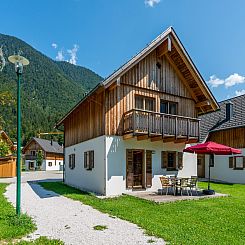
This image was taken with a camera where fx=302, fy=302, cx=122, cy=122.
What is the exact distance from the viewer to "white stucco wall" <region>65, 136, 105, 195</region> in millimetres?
15234

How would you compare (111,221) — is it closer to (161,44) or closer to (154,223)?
(154,223)

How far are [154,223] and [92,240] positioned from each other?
2.22 meters

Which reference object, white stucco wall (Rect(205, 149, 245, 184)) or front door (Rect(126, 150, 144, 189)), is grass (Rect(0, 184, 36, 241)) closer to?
front door (Rect(126, 150, 144, 189))

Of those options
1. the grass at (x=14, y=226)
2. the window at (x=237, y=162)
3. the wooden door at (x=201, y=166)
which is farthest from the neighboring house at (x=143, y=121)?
the wooden door at (x=201, y=166)

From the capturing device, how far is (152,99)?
17.0m

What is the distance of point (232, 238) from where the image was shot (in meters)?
7.22

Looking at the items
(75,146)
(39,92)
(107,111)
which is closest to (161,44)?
(107,111)

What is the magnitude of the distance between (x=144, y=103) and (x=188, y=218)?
8.51 meters

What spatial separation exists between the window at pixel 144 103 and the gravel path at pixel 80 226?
6988 millimetres

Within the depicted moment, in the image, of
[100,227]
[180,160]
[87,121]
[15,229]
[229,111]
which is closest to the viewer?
[15,229]

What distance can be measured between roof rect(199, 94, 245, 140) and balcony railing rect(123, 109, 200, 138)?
8.54 meters

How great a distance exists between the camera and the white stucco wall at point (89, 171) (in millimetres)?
15234

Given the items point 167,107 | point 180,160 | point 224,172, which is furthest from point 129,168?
point 224,172

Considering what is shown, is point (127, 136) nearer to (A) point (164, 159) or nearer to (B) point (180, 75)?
(A) point (164, 159)
